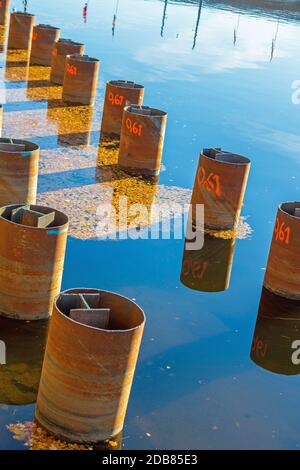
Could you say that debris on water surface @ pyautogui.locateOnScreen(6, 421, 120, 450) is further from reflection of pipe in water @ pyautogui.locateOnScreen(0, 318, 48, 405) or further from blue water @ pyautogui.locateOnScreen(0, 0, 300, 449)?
reflection of pipe in water @ pyautogui.locateOnScreen(0, 318, 48, 405)

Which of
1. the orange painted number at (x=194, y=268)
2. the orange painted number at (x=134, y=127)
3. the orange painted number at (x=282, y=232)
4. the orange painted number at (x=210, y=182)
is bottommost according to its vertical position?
the orange painted number at (x=194, y=268)

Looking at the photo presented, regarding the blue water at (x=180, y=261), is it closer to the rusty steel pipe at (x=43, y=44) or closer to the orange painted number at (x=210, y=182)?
the orange painted number at (x=210, y=182)

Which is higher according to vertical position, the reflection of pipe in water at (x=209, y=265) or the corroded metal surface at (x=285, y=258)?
the corroded metal surface at (x=285, y=258)

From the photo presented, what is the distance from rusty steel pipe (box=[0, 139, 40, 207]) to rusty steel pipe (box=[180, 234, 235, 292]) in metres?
2.71

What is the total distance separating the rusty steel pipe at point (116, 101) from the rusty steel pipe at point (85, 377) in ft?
37.7

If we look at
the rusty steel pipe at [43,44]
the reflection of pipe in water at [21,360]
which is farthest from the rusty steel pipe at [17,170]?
the rusty steel pipe at [43,44]

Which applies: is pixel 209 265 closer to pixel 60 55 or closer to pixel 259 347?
pixel 259 347

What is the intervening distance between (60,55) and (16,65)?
2.60 meters

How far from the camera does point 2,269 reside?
996 centimetres

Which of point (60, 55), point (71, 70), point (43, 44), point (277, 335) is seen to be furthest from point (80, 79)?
point (277, 335)

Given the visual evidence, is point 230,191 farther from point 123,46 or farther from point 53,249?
point 123,46

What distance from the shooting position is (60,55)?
23641 millimetres

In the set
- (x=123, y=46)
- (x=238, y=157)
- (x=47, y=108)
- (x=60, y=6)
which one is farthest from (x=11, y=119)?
(x=60, y=6)

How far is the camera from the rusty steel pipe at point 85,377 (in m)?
7.64
